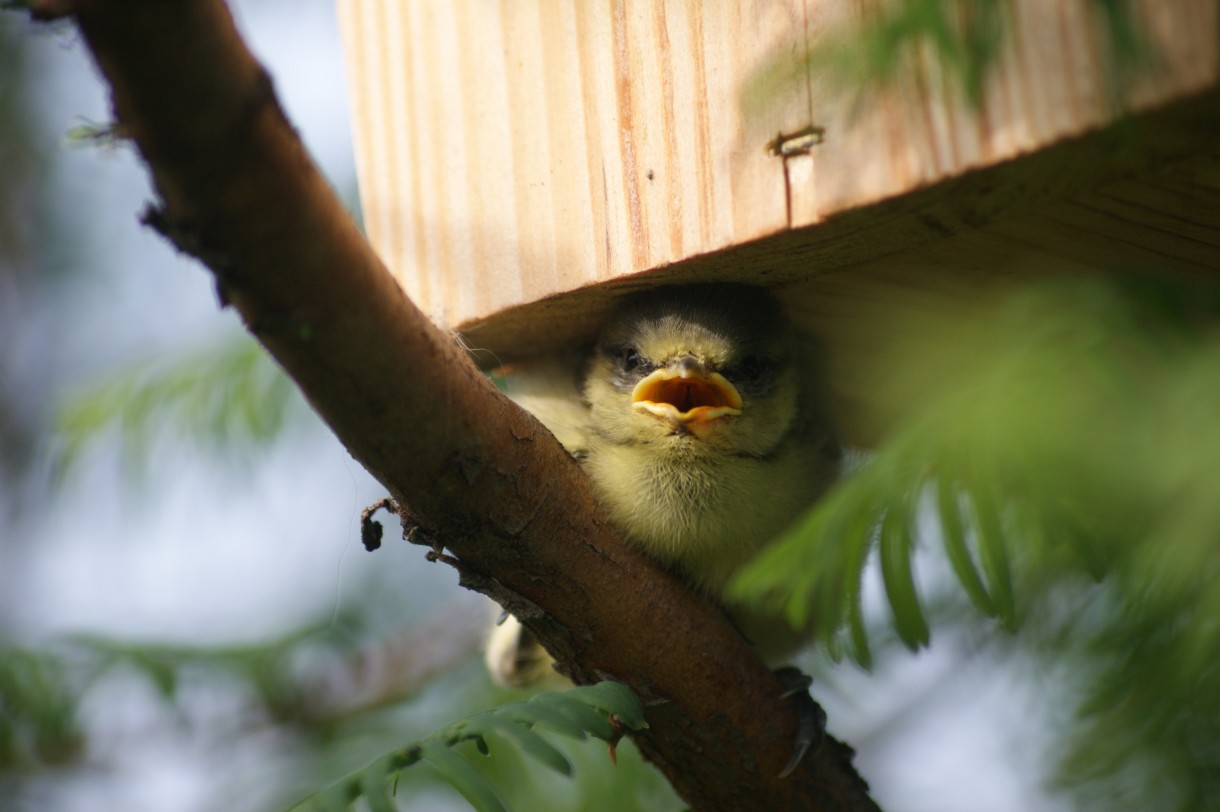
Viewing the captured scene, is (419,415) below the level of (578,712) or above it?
above

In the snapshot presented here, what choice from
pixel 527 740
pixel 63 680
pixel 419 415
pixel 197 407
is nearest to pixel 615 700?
pixel 527 740

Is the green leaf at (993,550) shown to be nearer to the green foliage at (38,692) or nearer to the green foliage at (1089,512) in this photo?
the green foliage at (1089,512)

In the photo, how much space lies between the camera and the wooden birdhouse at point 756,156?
3.23ft

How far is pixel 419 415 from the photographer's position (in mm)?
1143

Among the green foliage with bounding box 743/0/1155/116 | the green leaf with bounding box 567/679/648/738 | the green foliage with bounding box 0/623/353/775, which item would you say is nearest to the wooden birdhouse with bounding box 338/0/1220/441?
the green foliage with bounding box 743/0/1155/116

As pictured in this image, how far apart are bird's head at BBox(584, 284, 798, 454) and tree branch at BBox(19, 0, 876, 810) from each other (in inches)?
9.8

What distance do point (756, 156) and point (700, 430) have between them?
1.75ft

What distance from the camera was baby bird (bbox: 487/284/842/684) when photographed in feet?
5.36

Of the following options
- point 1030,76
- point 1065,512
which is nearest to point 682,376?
point 1030,76

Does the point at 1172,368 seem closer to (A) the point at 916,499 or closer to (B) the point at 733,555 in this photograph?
(A) the point at 916,499

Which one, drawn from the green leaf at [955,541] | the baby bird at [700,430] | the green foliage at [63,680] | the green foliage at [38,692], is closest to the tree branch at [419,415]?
the baby bird at [700,430]

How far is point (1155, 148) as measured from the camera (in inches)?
40.7

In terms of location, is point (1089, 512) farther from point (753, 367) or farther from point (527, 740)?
point (753, 367)

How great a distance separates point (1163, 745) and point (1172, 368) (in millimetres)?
288
